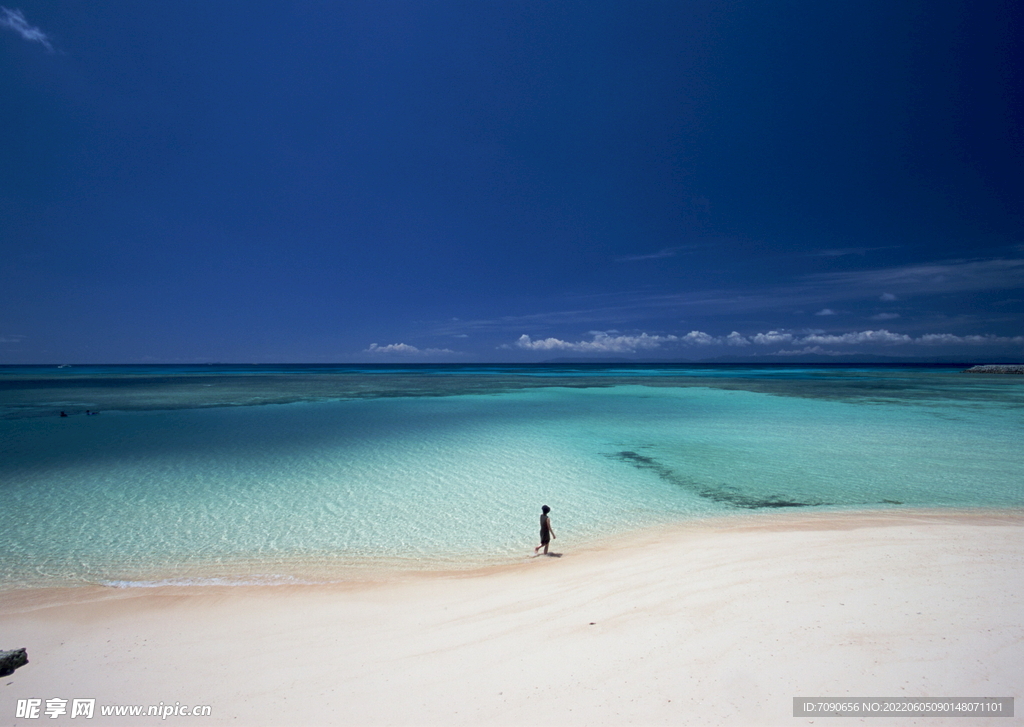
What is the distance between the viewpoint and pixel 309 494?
37.1 ft

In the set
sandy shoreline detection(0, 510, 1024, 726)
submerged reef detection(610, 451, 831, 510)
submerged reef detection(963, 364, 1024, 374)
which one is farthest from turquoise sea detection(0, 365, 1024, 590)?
submerged reef detection(963, 364, 1024, 374)

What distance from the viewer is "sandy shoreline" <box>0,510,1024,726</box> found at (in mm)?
3953

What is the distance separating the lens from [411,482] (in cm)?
1250

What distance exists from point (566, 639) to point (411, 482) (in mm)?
8463

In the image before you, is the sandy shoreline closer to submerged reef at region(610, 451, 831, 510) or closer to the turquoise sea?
the turquoise sea

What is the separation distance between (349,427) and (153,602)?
15731mm

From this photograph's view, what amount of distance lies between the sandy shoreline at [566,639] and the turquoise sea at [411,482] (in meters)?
1.44

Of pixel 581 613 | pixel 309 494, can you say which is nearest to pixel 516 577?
pixel 581 613

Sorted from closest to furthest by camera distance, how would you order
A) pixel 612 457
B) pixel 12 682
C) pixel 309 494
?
1. pixel 12 682
2. pixel 309 494
3. pixel 612 457

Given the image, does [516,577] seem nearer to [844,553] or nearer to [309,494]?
[844,553]

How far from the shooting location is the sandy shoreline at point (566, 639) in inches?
156

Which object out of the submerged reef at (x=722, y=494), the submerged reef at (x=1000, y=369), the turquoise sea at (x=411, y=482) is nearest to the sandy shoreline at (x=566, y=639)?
the turquoise sea at (x=411, y=482)

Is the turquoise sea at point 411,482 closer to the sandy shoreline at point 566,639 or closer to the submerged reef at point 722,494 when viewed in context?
the submerged reef at point 722,494

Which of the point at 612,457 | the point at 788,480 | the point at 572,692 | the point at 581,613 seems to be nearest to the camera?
the point at 572,692
